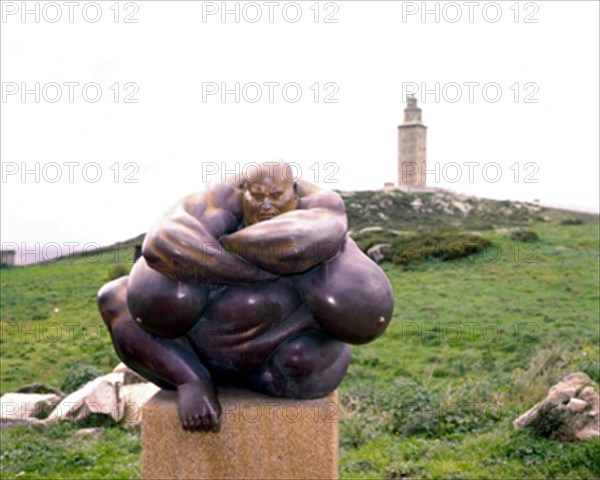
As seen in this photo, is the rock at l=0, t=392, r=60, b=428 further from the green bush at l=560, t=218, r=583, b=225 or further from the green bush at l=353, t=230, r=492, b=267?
the green bush at l=560, t=218, r=583, b=225

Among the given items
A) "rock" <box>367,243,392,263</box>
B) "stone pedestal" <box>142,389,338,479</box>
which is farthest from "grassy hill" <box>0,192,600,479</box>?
"stone pedestal" <box>142,389,338,479</box>

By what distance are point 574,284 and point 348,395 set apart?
A: 872cm

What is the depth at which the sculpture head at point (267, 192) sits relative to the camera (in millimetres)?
2924

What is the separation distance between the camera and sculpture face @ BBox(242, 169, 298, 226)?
9.59 feet

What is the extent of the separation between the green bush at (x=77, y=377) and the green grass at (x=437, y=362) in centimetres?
27

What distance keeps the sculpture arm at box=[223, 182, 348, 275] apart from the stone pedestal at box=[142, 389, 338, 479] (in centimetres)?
63

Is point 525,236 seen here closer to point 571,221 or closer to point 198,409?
point 571,221

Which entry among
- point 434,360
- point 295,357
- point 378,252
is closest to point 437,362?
point 434,360

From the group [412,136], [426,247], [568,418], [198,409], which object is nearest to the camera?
[198,409]

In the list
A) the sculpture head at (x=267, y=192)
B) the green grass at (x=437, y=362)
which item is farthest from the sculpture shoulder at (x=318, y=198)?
the green grass at (x=437, y=362)

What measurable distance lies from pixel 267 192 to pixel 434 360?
6844mm

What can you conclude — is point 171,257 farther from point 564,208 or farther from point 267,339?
point 564,208

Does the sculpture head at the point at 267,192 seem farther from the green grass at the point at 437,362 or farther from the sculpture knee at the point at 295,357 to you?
the green grass at the point at 437,362

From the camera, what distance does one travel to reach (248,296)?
2.89 metres
